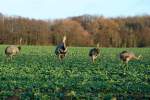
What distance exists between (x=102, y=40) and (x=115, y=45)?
7.68 ft

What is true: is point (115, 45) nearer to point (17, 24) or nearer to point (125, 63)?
point (17, 24)

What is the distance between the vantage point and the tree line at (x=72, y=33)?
71562 mm

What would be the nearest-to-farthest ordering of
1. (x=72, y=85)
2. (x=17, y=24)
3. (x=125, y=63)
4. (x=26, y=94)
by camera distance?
(x=26, y=94)
(x=72, y=85)
(x=125, y=63)
(x=17, y=24)

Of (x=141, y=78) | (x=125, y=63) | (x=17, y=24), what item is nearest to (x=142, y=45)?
(x=17, y=24)

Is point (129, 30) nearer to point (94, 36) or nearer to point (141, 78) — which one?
point (94, 36)

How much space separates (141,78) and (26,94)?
5.30 meters

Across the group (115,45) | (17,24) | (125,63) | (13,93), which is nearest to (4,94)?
(13,93)

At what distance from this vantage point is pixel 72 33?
240ft

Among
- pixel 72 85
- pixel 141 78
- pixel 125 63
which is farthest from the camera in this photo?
pixel 125 63

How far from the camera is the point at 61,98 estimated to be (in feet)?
33.3

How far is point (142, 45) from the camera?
240 feet

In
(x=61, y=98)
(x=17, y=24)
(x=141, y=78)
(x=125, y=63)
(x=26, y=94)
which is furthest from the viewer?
(x=17, y=24)

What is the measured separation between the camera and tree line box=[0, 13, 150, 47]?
235 feet

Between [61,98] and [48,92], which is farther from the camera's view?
[48,92]
